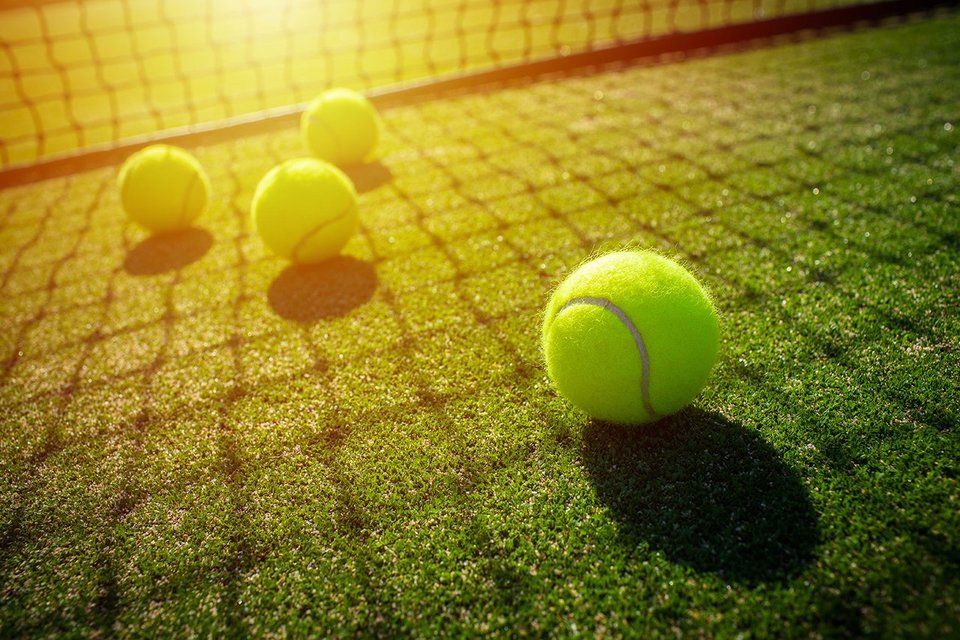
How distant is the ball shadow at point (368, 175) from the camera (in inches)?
165

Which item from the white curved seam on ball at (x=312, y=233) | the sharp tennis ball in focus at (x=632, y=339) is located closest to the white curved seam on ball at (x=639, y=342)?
the sharp tennis ball in focus at (x=632, y=339)

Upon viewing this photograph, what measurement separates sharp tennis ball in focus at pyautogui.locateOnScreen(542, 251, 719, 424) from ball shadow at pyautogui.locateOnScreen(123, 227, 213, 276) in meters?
2.46

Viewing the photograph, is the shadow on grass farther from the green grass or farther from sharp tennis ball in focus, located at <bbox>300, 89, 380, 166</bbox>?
sharp tennis ball in focus, located at <bbox>300, 89, 380, 166</bbox>

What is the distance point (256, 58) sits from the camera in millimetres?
8680

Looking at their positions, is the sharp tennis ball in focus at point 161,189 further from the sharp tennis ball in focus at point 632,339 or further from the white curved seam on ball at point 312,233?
the sharp tennis ball in focus at point 632,339

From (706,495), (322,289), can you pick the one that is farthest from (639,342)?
(322,289)

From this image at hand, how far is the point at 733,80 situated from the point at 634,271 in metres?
4.32

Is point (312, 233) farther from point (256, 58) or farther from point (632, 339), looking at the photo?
point (256, 58)

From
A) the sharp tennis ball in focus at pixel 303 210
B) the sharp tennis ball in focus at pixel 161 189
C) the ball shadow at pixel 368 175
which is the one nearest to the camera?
the sharp tennis ball in focus at pixel 303 210

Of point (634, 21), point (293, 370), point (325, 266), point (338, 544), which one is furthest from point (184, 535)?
point (634, 21)

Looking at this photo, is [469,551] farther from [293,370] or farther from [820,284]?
[820,284]

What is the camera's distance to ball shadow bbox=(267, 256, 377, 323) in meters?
Answer: 2.83

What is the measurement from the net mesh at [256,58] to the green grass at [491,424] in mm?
2636

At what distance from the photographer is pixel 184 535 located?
1.79m
